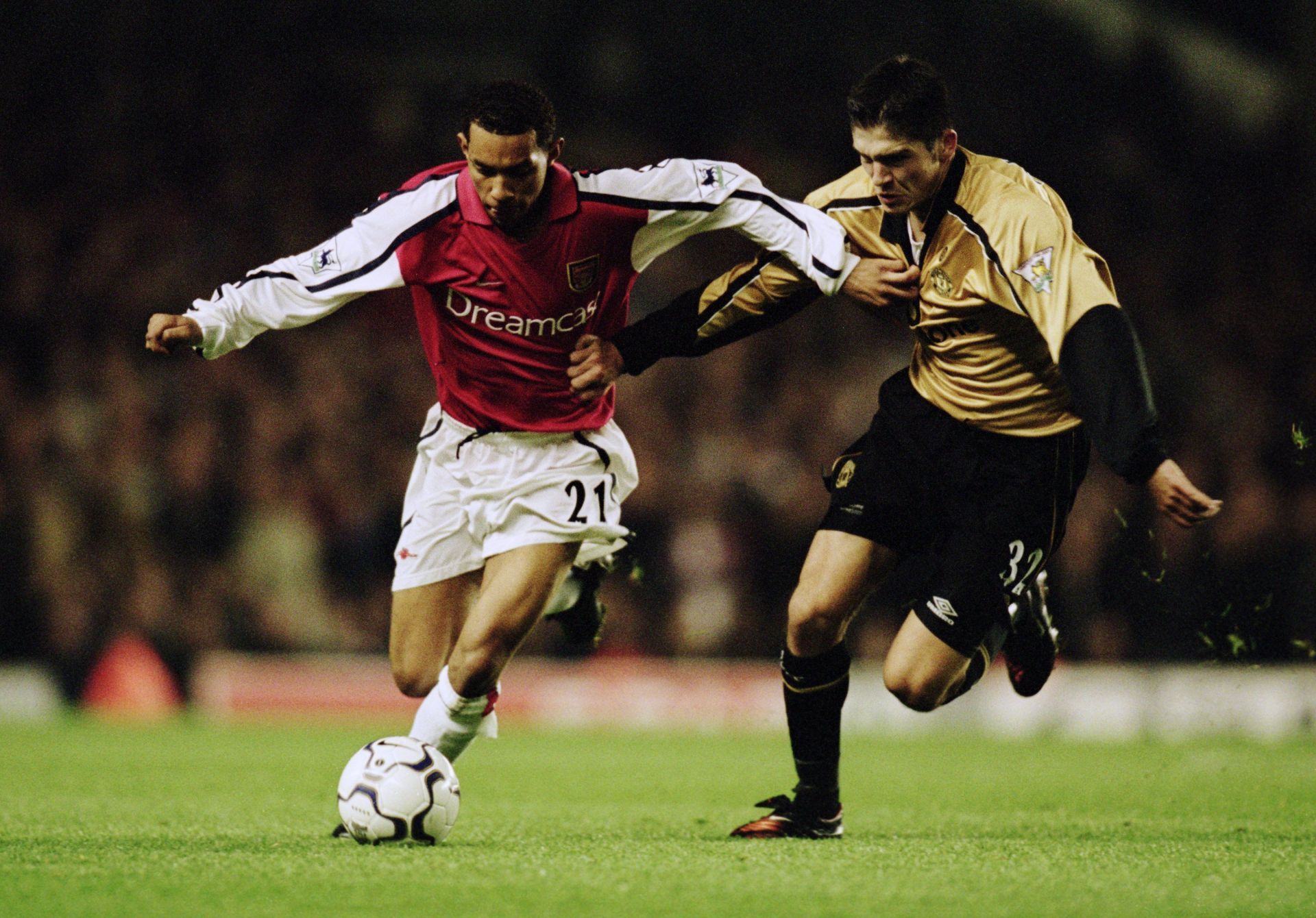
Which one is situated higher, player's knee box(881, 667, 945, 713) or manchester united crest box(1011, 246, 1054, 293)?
manchester united crest box(1011, 246, 1054, 293)

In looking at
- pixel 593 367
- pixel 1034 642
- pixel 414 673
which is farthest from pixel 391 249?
pixel 1034 642

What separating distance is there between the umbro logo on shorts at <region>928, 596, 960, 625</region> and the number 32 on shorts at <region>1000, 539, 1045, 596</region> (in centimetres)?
18

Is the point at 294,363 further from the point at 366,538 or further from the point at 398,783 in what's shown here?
the point at 398,783

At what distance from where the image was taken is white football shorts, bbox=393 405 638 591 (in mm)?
5508

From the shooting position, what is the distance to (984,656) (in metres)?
5.48

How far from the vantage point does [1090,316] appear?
15.4 ft

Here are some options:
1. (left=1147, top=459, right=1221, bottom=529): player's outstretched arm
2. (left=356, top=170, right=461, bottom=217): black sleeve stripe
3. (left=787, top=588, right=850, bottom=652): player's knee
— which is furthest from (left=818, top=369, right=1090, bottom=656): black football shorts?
(left=356, top=170, right=461, bottom=217): black sleeve stripe

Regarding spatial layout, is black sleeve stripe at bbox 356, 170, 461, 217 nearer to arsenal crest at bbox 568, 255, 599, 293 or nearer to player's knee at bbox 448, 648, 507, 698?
arsenal crest at bbox 568, 255, 599, 293

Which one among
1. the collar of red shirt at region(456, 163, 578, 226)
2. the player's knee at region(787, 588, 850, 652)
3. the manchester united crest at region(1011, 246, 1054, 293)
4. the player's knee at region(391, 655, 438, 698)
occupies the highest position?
the collar of red shirt at region(456, 163, 578, 226)

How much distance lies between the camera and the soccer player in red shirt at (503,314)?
516 centimetres

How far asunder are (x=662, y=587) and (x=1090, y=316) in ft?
26.0

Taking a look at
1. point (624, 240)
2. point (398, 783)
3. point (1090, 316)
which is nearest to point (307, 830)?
point (398, 783)

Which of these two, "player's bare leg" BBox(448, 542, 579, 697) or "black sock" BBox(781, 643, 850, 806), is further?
"black sock" BBox(781, 643, 850, 806)

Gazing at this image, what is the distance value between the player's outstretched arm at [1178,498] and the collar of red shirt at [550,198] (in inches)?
78.8
